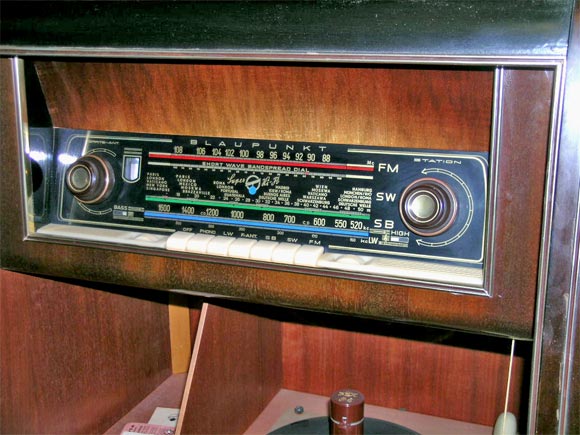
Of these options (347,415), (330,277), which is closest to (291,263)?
(330,277)

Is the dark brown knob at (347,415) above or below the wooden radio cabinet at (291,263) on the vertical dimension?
below

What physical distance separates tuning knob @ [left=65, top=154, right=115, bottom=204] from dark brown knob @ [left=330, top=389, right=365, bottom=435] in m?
0.54

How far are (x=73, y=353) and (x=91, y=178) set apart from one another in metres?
0.42

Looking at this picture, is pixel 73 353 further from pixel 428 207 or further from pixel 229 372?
pixel 428 207

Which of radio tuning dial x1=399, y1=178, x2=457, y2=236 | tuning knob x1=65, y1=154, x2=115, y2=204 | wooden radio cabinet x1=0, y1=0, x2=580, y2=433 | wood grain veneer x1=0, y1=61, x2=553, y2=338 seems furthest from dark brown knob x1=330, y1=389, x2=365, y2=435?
tuning knob x1=65, y1=154, x2=115, y2=204

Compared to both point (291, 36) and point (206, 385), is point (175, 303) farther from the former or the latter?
point (291, 36)

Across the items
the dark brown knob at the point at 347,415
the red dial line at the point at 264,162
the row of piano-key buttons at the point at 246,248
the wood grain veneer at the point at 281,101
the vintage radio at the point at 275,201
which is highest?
the wood grain veneer at the point at 281,101

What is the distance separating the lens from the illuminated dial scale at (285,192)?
2.90ft

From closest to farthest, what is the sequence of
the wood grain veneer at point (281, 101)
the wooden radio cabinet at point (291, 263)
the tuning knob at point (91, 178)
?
the wooden radio cabinet at point (291, 263), the wood grain veneer at point (281, 101), the tuning knob at point (91, 178)

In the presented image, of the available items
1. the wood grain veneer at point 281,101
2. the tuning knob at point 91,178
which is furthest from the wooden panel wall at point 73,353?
the wood grain veneer at point 281,101

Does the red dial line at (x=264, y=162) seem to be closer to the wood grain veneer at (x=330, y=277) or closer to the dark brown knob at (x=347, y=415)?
the wood grain veneer at (x=330, y=277)

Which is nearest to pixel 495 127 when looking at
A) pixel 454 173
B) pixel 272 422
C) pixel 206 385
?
pixel 454 173

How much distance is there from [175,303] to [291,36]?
963 mm

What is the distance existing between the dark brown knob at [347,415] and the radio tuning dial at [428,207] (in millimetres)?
368
